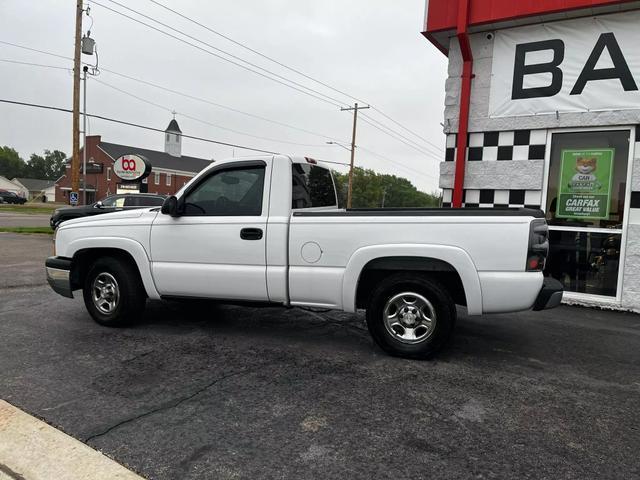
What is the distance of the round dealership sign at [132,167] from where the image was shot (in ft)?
69.7

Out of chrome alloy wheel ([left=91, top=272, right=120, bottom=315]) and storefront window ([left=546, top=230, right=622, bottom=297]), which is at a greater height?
storefront window ([left=546, top=230, right=622, bottom=297])

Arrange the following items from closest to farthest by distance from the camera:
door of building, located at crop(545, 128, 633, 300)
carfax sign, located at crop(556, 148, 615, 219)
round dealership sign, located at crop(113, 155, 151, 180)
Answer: door of building, located at crop(545, 128, 633, 300), carfax sign, located at crop(556, 148, 615, 219), round dealership sign, located at crop(113, 155, 151, 180)

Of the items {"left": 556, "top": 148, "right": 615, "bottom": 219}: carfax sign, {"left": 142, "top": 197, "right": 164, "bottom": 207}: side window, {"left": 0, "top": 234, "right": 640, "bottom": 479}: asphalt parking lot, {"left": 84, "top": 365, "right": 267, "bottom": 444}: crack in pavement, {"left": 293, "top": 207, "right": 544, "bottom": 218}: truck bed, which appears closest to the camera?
{"left": 0, "top": 234, "right": 640, "bottom": 479}: asphalt parking lot

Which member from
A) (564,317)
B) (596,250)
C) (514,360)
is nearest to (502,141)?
(596,250)

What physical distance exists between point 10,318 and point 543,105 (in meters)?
7.63

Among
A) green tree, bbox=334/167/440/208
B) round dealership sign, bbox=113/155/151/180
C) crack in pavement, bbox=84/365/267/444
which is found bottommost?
crack in pavement, bbox=84/365/267/444

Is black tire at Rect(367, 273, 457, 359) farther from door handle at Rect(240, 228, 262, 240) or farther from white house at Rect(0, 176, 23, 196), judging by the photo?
white house at Rect(0, 176, 23, 196)

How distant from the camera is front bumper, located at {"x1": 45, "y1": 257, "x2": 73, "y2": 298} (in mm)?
4998

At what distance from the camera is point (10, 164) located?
10869 cm

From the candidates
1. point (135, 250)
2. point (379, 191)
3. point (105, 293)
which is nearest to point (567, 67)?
point (135, 250)

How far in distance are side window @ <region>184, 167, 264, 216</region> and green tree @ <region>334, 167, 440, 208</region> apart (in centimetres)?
3905

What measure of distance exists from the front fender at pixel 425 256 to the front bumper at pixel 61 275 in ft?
9.99

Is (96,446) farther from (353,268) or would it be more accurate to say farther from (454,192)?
(454,192)

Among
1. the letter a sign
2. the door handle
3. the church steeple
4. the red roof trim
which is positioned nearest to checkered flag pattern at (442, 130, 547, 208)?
the letter a sign
